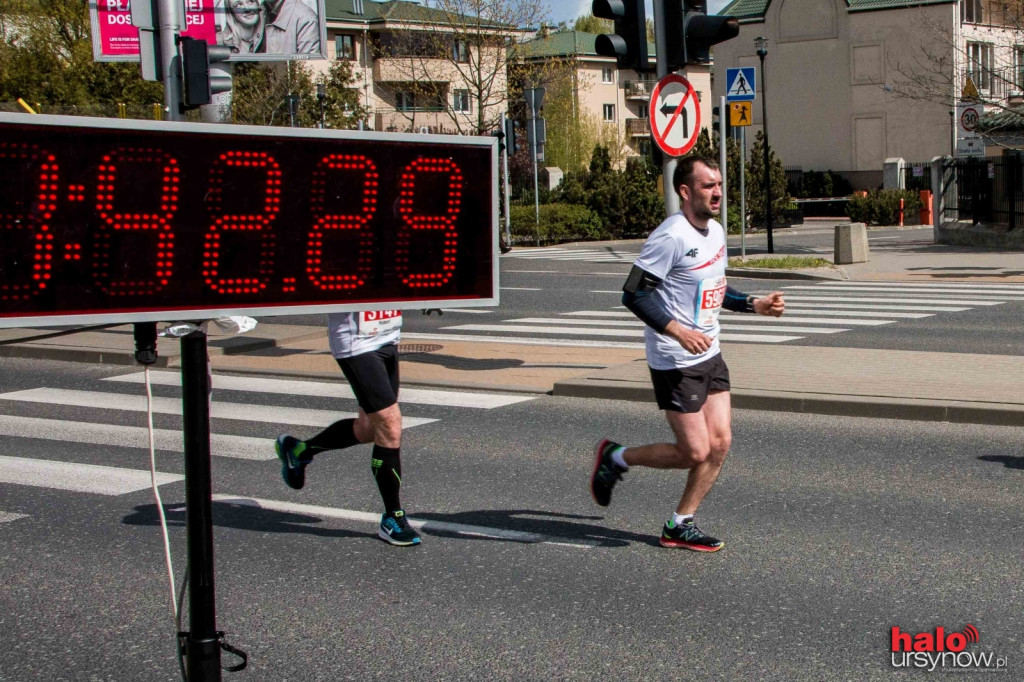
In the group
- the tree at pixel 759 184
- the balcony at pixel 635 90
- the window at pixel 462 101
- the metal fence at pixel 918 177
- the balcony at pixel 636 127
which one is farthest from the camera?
the balcony at pixel 635 90

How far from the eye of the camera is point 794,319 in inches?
651

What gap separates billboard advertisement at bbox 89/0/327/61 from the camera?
25.9 m

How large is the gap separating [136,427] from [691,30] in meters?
5.38

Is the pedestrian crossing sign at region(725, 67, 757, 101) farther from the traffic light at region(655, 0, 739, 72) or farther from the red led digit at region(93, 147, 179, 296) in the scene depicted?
the red led digit at region(93, 147, 179, 296)

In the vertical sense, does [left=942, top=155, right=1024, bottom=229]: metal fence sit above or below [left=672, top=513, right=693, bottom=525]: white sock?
above

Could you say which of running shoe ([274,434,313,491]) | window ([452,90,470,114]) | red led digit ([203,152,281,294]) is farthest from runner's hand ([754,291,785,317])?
window ([452,90,470,114])

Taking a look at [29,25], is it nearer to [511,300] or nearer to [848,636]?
[511,300]

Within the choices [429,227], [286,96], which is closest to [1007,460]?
[429,227]

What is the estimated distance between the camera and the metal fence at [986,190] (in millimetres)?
29281

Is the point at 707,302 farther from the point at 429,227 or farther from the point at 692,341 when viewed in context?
the point at 429,227

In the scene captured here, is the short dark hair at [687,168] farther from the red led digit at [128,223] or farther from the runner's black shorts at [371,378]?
the red led digit at [128,223]

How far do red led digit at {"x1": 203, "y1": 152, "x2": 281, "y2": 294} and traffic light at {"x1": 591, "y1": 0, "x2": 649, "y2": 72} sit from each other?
6.94 metres

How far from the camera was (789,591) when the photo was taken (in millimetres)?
5395

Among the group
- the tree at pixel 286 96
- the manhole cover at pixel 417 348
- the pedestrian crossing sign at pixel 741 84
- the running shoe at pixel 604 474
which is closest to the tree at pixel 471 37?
the tree at pixel 286 96
